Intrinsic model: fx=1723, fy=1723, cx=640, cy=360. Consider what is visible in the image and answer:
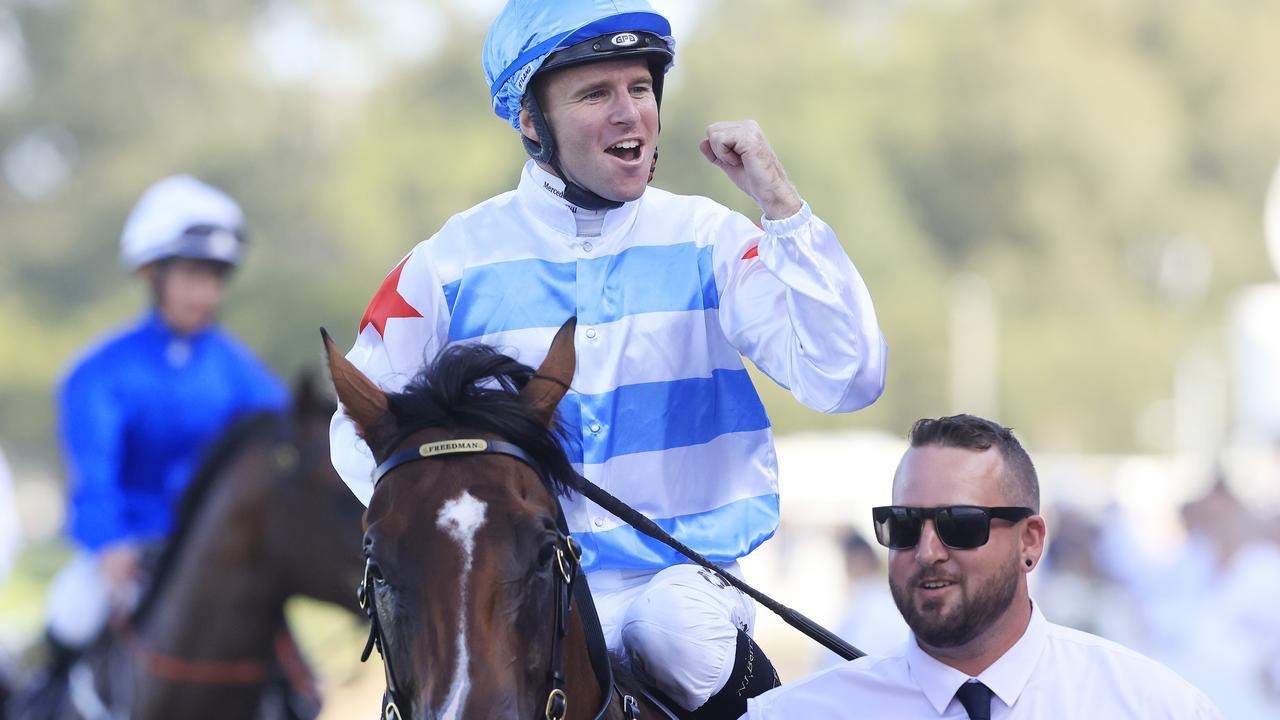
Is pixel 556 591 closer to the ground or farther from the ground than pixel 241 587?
A: farther from the ground

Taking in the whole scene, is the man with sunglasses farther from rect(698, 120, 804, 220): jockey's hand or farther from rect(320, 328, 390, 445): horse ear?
rect(320, 328, 390, 445): horse ear

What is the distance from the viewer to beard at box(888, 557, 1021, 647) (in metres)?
2.86

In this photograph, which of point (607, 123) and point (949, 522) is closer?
point (949, 522)

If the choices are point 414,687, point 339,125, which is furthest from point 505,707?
point 339,125

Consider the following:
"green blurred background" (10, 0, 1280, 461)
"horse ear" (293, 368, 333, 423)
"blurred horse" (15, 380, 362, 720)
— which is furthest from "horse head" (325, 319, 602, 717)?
"green blurred background" (10, 0, 1280, 461)

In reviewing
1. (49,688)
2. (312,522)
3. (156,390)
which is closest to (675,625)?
(312,522)

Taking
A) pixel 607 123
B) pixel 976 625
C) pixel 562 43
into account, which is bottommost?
pixel 976 625

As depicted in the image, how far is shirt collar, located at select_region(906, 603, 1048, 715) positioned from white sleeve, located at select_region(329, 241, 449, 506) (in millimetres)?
1013

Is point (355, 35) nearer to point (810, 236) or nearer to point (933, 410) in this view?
point (933, 410)

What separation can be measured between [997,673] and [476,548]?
99cm

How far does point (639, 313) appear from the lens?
Answer: 3.03m

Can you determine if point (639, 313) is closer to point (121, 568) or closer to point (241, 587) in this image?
point (241, 587)

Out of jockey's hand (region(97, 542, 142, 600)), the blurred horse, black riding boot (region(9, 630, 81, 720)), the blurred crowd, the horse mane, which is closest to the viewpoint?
the horse mane

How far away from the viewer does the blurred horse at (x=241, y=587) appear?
18.3 ft
